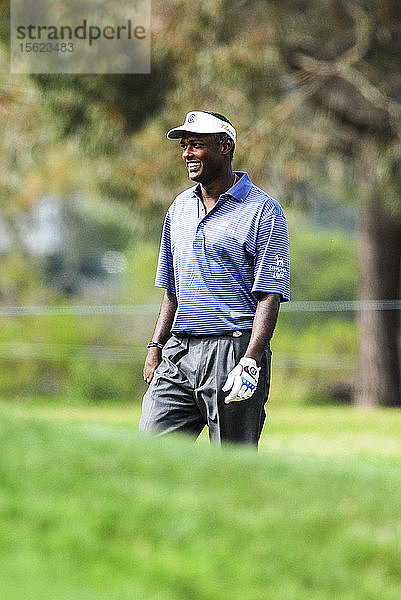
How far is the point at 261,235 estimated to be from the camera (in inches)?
180

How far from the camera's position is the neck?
187 inches

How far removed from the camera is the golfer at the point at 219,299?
453cm

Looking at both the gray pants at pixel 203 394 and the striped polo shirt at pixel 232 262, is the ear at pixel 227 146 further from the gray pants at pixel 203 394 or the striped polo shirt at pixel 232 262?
the gray pants at pixel 203 394

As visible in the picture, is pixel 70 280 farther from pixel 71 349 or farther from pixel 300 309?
pixel 300 309

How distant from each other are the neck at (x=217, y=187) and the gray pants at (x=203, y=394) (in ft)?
2.06

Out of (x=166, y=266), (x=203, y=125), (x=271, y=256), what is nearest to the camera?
(x=271, y=256)

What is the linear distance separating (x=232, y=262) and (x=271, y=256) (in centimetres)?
17

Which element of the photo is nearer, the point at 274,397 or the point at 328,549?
the point at 328,549

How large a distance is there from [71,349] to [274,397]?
15.2 ft

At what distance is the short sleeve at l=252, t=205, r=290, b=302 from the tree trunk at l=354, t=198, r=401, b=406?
14356mm

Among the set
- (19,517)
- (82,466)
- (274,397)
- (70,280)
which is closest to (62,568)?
(19,517)

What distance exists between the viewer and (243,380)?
4395 mm

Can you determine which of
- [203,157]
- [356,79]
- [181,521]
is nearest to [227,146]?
[203,157]

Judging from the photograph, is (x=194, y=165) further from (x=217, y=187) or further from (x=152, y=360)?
(x=152, y=360)
